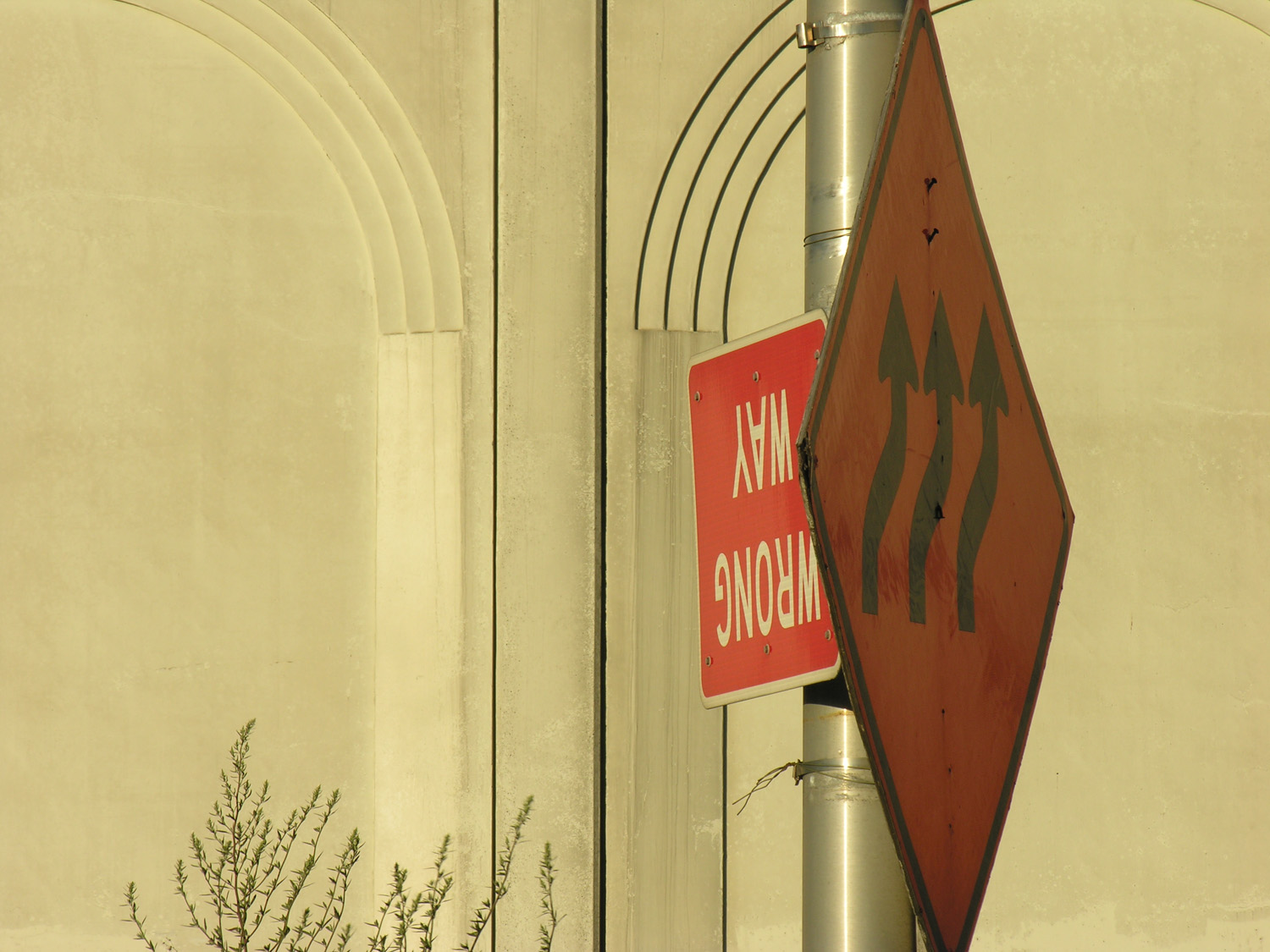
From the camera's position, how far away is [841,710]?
1970mm

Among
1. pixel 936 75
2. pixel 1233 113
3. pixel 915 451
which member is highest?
pixel 1233 113

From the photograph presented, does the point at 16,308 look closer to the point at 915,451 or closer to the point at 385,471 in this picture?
the point at 385,471

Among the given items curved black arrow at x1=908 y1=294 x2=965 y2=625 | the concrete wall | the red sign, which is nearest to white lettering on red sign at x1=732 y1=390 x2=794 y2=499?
the red sign

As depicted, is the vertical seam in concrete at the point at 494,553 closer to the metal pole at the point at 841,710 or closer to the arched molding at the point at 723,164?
the arched molding at the point at 723,164

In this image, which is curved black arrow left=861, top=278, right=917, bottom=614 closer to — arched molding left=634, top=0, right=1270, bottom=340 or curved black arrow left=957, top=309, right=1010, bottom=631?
curved black arrow left=957, top=309, right=1010, bottom=631

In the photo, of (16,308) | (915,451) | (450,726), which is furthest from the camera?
(16,308)

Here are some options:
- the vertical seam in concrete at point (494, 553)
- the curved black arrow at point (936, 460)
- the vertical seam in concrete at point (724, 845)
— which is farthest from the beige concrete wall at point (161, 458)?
the curved black arrow at point (936, 460)

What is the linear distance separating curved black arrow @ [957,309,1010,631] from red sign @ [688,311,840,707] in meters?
0.22

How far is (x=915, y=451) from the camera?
73.1 inches

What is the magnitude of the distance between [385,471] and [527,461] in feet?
2.09

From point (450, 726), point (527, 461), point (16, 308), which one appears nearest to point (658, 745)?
point (450, 726)

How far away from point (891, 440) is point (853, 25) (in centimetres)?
67

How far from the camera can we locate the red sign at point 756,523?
209cm

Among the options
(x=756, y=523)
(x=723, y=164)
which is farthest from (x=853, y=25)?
(x=723, y=164)
